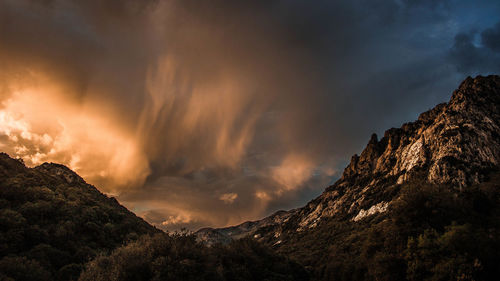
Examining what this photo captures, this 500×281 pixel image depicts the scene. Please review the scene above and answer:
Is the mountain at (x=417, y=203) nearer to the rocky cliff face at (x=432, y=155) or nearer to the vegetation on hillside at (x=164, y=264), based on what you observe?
the rocky cliff face at (x=432, y=155)

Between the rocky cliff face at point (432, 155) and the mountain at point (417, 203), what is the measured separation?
13.6 inches

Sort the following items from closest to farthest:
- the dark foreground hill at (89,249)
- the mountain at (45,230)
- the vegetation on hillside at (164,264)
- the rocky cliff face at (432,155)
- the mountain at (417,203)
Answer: the vegetation on hillside at (164,264) < the mountain at (417,203) < the dark foreground hill at (89,249) < the mountain at (45,230) < the rocky cliff face at (432,155)

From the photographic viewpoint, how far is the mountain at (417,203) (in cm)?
2306

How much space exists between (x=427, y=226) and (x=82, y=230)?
5483 cm

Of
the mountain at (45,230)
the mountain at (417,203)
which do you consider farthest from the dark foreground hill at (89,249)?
the mountain at (417,203)

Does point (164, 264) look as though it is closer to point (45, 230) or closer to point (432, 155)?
point (45, 230)

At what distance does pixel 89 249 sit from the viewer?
1716 inches

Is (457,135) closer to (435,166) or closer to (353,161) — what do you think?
(435,166)

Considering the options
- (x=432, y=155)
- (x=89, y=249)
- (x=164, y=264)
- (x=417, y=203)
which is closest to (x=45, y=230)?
(x=89, y=249)

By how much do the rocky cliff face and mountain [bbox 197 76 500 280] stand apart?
1.13 ft

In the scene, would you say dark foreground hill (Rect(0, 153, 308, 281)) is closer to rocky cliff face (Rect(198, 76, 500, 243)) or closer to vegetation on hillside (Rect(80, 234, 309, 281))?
vegetation on hillside (Rect(80, 234, 309, 281))

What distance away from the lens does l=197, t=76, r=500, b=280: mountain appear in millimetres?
23062

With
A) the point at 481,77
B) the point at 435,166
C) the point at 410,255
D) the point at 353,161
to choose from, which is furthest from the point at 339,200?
the point at 410,255

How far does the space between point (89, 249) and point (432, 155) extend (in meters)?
127
